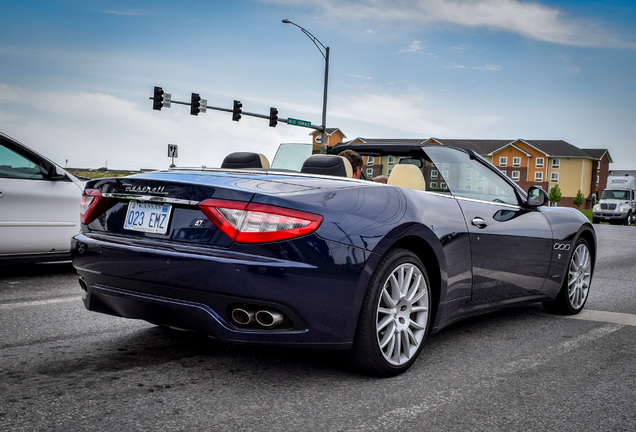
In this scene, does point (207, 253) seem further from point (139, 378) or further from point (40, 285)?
point (40, 285)

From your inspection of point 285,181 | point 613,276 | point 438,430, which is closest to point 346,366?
point 438,430

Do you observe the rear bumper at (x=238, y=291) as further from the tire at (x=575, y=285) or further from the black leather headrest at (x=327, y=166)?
the tire at (x=575, y=285)

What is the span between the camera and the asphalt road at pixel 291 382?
289 cm

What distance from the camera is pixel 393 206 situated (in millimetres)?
3637

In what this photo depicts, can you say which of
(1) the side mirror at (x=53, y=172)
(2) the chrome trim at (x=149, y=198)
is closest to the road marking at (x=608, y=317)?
(2) the chrome trim at (x=149, y=198)

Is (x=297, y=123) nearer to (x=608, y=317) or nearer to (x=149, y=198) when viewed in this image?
(x=608, y=317)

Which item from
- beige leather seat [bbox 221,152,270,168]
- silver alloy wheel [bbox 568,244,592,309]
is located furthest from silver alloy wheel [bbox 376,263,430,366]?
silver alloy wheel [bbox 568,244,592,309]

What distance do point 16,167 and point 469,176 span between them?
15.0 feet

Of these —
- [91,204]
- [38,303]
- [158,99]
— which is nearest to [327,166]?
[91,204]

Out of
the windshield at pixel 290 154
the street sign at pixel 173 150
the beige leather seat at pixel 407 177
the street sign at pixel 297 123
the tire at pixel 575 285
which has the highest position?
the street sign at pixel 297 123

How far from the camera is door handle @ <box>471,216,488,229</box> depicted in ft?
14.3

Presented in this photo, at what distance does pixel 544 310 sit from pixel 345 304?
340 centimetres

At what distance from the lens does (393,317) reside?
11.9ft

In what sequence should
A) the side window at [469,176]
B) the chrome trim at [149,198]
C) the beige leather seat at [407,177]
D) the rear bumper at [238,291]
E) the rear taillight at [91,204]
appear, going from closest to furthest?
the rear bumper at [238,291], the chrome trim at [149,198], the rear taillight at [91,204], the beige leather seat at [407,177], the side window at [469,176]
